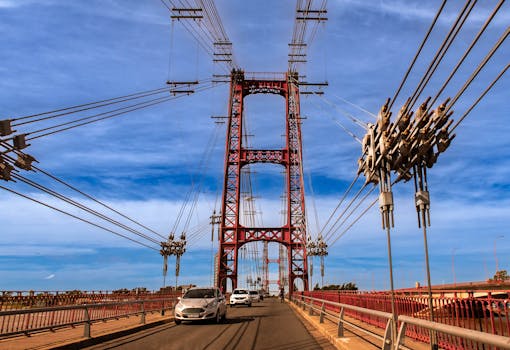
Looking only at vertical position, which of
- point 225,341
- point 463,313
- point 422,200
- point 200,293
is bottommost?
point 225,341

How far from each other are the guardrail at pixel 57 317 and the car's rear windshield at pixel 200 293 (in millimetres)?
1853

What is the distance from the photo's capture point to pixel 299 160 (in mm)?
51281

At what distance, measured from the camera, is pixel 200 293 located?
1970 cm

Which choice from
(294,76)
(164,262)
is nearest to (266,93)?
(294,76)

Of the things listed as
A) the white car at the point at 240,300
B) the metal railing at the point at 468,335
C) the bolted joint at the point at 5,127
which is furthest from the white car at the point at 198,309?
the white car at the point at 240,300

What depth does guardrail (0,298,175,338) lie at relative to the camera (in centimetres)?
1053

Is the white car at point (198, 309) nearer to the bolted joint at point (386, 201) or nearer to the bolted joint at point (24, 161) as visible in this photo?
the bolted joint at point (24, 161)

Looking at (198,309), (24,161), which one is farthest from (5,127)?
(198,309)

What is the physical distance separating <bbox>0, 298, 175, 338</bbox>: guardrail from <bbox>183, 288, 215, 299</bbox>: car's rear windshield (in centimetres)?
185

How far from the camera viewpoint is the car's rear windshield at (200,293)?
63.6ft

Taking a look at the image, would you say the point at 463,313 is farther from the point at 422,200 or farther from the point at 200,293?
the point at 200,293

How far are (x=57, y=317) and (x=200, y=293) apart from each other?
597cm

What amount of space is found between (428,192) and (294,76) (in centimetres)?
4653

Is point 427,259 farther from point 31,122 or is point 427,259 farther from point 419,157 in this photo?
point 31,122
